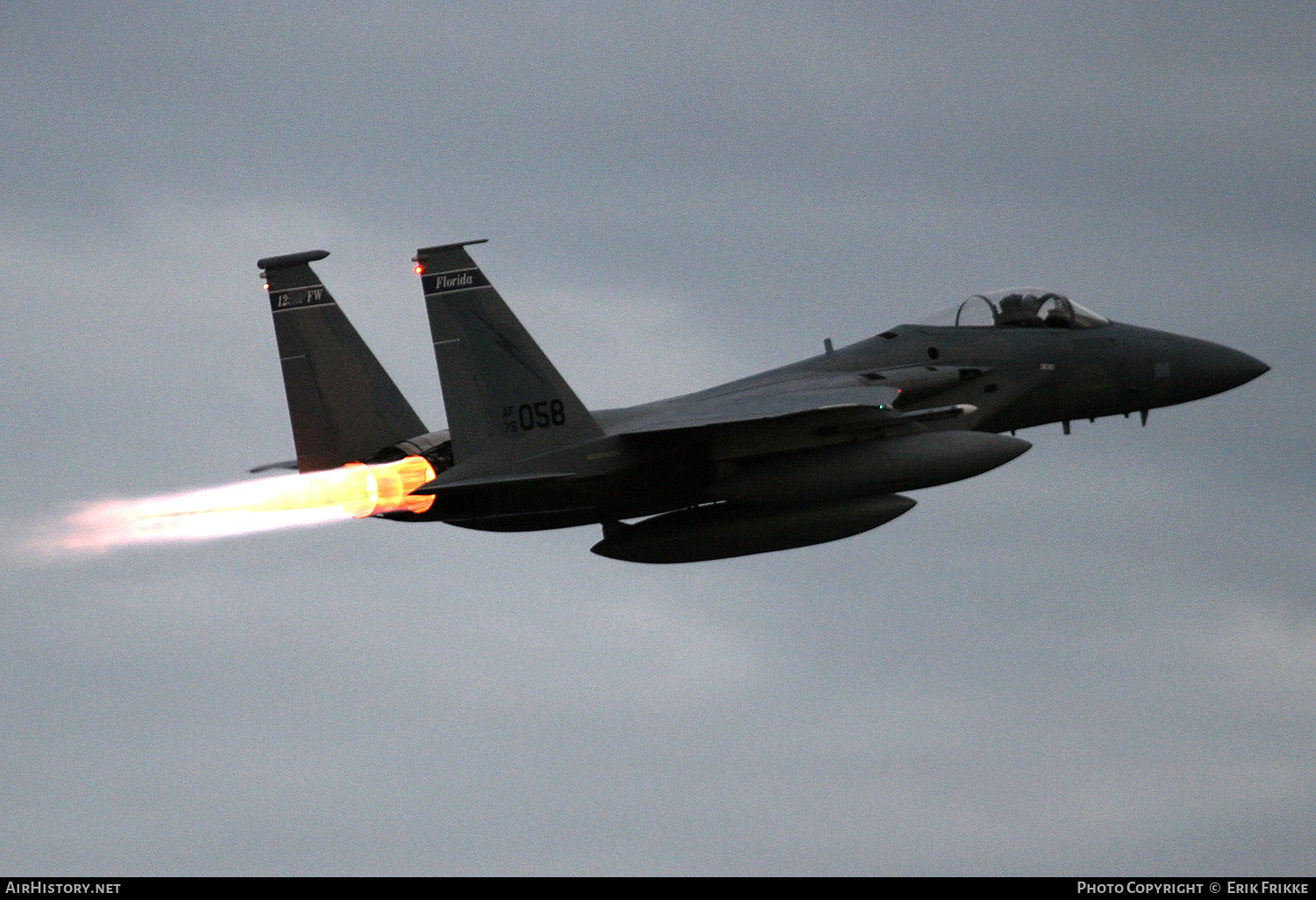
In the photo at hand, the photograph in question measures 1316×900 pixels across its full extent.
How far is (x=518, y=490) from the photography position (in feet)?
80.2

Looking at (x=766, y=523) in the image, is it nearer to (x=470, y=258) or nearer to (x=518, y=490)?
(x=518, y=490)

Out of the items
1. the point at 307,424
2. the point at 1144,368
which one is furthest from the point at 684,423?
the point at 1144,368

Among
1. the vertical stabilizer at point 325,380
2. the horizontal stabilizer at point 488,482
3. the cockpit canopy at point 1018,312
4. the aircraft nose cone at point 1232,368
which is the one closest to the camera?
the horizontal stabilizer at point 488,482

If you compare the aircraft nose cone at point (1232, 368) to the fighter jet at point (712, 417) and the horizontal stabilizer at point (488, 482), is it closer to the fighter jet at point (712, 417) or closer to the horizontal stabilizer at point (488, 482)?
the fighter jet at point (712, 417)

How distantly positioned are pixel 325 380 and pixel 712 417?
614 centimetres

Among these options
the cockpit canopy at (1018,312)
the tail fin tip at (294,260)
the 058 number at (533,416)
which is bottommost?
the 058 number at (533,416)

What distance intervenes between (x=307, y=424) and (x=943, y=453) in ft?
29.7

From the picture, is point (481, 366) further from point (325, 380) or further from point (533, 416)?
point (325, 380)

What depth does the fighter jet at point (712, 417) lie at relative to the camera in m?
24.5

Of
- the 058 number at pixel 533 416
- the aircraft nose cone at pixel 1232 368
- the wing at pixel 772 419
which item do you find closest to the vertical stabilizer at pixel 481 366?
the 058 number at pixel 533 416

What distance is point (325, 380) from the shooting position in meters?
27.7

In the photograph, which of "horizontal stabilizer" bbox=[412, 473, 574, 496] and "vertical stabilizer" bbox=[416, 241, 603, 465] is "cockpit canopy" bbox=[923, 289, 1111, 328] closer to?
"vertical stabilizer" bbox=[416, 241, 603, 465]

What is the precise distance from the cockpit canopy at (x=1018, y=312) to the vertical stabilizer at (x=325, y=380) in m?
8.06

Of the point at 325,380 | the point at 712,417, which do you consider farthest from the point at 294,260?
the point at 712,417
